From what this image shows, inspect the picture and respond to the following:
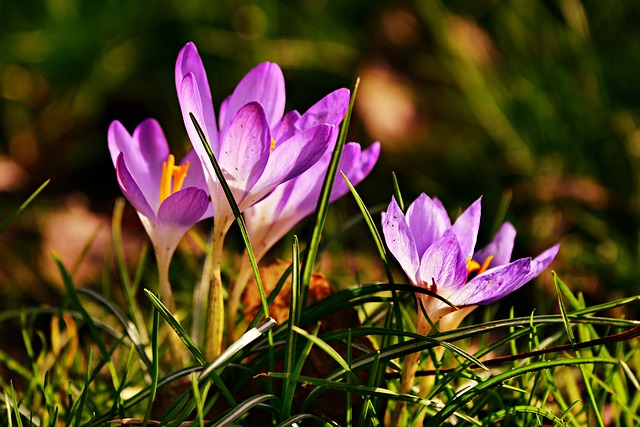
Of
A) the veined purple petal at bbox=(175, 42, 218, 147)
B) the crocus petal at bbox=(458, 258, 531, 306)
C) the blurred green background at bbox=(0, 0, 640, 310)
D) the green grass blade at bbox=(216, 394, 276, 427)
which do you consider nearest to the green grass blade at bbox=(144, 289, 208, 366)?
the green grass blade at bbox=(216, 394, 276, 427)

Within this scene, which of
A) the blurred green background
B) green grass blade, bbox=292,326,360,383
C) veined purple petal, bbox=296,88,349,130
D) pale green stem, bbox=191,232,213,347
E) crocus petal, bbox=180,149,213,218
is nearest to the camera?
green grass blade, bbox=292,326,360,383

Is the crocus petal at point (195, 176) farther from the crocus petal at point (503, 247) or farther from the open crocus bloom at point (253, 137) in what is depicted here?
the crocus petal at point (503, 247)

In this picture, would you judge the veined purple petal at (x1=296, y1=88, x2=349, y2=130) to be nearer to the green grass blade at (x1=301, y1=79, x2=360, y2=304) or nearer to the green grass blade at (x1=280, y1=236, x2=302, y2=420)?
the green grass blade at (x1=301, y1=79, x2=360, y2=304)

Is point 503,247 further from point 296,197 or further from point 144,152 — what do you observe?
point 144,152

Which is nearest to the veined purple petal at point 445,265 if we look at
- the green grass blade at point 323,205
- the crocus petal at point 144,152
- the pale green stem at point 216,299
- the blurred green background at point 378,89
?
the green grass blade at point 323,205

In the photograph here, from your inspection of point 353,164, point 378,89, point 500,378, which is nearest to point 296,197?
point 353,164
